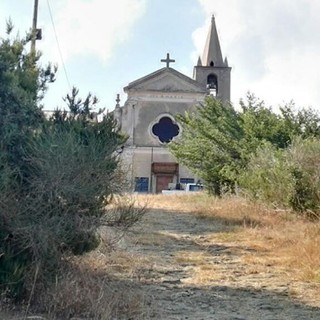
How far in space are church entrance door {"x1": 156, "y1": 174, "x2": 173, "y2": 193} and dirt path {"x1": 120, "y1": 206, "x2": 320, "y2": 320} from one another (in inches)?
1118

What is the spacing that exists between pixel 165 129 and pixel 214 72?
26.9 ft

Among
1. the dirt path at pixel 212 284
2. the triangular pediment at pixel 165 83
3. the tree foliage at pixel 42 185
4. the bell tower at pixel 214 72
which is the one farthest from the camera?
the bell tower at pixel 214 72

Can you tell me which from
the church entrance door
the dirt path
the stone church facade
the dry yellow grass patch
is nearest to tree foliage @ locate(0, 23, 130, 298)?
the dirt path

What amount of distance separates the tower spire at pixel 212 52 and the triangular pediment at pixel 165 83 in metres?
7.04

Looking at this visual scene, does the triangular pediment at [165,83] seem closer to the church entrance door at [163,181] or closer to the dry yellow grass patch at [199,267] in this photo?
the church entrance door at [163,181]

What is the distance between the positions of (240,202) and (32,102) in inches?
459

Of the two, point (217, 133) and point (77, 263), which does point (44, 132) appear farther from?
point (217, 133)

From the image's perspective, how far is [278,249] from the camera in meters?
9.77

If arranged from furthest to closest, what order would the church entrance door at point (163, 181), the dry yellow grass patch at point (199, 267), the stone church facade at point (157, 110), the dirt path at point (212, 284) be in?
the stone church facade at point (157, 110) < the church entrance door at point (163, 181) < the dry yellow grass patch at point (199, 267) < the dirt path at point (212, 284)

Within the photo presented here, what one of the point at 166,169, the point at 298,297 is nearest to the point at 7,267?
the point at 298,297

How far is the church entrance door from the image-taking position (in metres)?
39.9

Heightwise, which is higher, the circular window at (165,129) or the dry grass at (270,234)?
the circular window at (165,129)

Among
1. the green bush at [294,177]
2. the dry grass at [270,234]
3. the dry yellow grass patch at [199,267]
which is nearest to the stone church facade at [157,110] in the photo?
the dry grass at [270,234]

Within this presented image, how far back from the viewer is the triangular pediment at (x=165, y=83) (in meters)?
40.7
